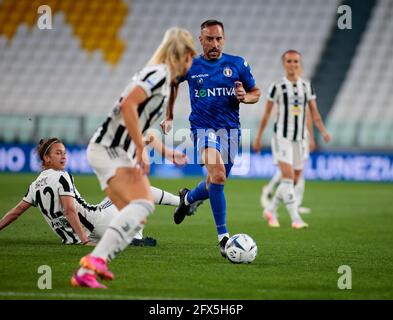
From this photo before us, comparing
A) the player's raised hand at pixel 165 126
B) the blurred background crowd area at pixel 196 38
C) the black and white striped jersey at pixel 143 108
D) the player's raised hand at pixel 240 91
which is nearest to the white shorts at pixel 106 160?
the black and white striped jersey at pixel 143 108

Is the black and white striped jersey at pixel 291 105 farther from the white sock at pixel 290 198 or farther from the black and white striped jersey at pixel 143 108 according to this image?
the black and white striped jersey at pixel 143 108

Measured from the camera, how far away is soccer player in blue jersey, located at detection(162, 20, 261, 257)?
8.43 metres

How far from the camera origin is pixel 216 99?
8.64m

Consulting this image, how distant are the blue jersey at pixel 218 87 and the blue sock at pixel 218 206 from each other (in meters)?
0.63

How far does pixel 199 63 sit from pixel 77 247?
7.17 feet

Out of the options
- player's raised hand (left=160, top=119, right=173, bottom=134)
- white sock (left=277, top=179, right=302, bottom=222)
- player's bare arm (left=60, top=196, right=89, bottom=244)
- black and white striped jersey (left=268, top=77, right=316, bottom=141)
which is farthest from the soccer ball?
black and white striped jersey (left=268, top=77, right=316, bottom=141)

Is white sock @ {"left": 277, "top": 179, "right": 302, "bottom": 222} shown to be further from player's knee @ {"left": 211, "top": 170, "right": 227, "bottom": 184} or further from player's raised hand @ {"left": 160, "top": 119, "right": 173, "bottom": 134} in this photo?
player's raised hand @ {"left": 160, "top": 119, "right": 173, "bottom": 134}

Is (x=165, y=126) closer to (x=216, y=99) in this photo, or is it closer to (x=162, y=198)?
(x=216, y=99)

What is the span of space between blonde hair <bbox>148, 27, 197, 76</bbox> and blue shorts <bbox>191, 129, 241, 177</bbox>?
89.8 inches

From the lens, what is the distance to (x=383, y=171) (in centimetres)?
2188

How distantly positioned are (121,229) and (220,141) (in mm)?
2734

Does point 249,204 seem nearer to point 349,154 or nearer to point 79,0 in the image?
point 349,154

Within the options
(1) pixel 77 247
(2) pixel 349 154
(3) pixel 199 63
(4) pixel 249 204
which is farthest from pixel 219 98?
(2) pixel 349 154

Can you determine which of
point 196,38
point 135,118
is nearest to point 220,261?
point 135,118
